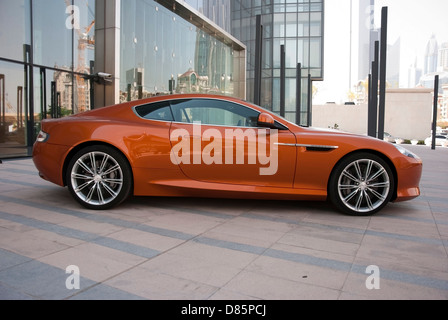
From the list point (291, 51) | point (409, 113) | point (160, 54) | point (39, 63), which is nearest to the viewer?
point (39, 63)

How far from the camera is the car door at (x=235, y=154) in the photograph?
4355 mm

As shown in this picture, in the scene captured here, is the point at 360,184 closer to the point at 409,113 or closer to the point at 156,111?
the point at 156,111

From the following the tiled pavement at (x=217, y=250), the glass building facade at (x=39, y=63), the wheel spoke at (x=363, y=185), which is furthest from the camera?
the glass building facade at (x=39, y=63)

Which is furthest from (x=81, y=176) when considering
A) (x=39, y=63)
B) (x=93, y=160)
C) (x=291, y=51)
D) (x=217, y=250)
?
(x=291, y=51)

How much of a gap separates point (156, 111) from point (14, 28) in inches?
325

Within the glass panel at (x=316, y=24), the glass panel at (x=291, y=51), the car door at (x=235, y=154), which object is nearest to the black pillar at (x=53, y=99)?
the car door at (x=235, y=154)

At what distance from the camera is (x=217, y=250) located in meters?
3.17

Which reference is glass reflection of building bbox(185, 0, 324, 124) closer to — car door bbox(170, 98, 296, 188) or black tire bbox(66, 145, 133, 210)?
car door bbox(170, 98, 296, 188)

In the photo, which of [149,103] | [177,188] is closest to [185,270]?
[177,188]

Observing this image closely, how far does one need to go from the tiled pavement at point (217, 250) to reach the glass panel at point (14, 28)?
278 inches

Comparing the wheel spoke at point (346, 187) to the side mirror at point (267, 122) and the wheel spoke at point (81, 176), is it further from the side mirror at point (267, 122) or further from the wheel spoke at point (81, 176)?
the wheel spoke at point (81, 176)

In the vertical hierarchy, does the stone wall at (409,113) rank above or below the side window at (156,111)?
above

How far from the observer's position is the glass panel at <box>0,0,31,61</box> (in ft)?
34.3

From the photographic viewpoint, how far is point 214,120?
455 centimetres
